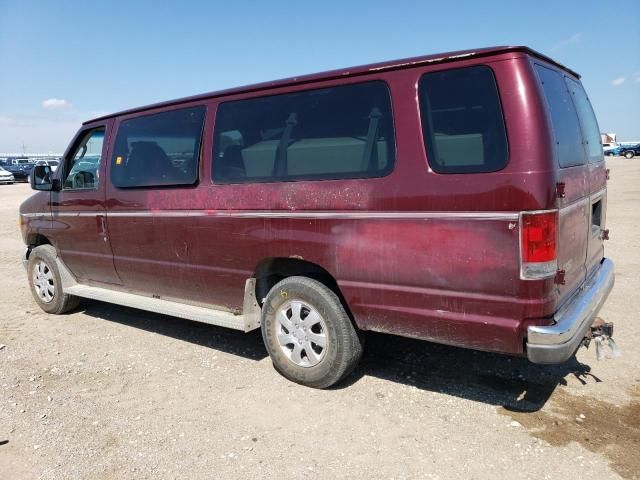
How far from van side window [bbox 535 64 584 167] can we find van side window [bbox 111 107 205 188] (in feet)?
8.62

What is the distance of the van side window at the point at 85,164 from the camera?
5.32 meters

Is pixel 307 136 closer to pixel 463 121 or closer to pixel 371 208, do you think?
pixel 371 208

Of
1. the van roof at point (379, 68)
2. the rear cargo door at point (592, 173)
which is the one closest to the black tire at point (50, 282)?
the van roof at point (379, 68)

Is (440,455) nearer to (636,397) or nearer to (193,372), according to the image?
(636,397)

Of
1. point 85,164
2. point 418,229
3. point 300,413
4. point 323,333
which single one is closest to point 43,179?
point 85,164

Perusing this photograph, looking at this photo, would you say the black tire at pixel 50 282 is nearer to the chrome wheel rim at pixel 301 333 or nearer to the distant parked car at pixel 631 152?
the chrome wheel rim at pixel 301 333

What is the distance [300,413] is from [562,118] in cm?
259

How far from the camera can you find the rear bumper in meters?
2.94

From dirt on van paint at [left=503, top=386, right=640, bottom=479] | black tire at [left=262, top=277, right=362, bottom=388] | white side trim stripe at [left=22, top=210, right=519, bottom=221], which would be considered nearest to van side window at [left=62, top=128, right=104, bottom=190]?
white side trim stripe at [left=22, top=210, right=519, bottom=221]

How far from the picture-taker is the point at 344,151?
356 cm

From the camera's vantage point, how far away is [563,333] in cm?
297

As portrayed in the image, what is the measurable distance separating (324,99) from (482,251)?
60.5 inches

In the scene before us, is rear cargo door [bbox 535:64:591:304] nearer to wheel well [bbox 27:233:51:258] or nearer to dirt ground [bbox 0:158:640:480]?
dirt ground [bbox 0:158:640:480]

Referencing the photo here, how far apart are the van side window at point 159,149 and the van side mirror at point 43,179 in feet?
3.50
